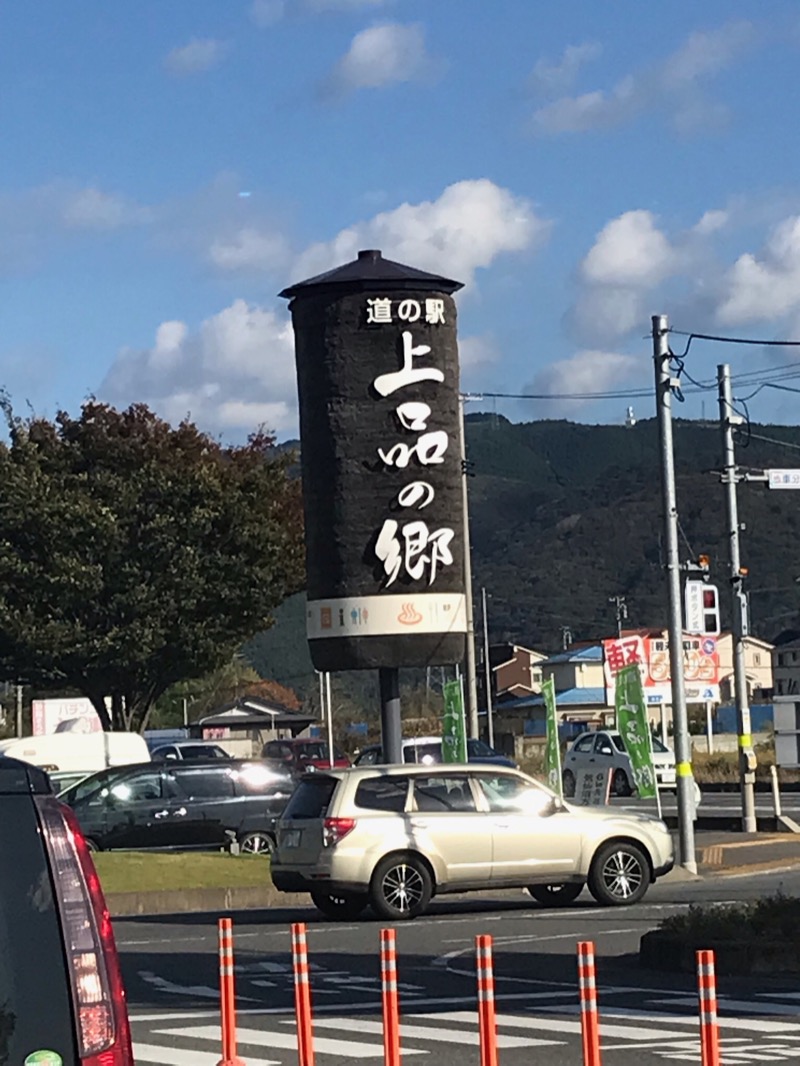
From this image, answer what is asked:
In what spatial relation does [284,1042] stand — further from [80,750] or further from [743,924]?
[80,750]

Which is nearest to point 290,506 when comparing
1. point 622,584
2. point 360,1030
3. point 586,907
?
point 586,907

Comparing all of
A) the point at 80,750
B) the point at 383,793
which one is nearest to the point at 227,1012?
the point at 383,793

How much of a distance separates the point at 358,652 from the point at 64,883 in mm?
22413

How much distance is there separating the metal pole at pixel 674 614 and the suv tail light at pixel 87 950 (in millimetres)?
21363

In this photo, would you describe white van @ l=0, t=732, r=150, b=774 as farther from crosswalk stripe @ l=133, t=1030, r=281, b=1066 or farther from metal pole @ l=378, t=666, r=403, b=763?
crosswalk stripe @ l=133, t=1030, r=281, b=1066

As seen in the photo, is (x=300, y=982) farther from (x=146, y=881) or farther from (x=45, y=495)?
(x=45, y=495)

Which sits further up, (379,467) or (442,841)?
(379,467)

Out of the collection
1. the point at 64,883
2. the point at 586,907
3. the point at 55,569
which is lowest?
the point at 586,907

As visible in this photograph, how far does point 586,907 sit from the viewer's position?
2142cm

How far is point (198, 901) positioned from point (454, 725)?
10174 millimetres

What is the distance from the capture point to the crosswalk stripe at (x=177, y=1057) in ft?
35.4

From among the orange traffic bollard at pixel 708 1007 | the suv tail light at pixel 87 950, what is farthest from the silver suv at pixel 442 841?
the suv tail light at pixel 87 950

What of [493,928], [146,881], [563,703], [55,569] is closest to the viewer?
[493,928]

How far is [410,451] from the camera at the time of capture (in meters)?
26.7
